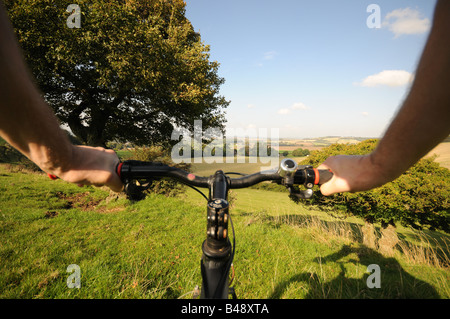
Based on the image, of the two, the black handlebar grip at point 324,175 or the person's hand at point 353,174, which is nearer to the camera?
the person's hand at point 353,174

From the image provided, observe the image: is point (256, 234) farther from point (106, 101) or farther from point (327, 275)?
point (106, 101)

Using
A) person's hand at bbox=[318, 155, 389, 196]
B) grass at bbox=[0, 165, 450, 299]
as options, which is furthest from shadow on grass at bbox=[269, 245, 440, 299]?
person's hand at bbox=[318, 155, 389, 196]

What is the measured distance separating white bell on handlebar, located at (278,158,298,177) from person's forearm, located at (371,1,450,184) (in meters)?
0.55

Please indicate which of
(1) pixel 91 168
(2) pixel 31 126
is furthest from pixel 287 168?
(2) pixel 31 126

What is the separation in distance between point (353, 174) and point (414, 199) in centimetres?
667

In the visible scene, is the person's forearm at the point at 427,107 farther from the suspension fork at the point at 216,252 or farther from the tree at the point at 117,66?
the tree at the point at 117,66

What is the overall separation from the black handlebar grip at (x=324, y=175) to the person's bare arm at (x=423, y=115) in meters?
0.25

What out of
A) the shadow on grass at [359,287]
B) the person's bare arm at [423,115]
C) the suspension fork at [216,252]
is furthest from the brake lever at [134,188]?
the shadow on grass at [359,287]

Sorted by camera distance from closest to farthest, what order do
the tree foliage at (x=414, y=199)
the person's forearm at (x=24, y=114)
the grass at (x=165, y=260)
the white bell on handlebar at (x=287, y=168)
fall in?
the person's forearm at (x=24, y=114) < the white bell on handlebar at (x=287, y=168) < the grass at (x=165, y=260) < the tree foliage at (x=414, y=199)

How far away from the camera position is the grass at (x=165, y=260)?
2740mm

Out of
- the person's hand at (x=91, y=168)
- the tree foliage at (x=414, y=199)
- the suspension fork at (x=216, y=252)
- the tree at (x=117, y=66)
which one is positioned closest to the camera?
the person's hand at (x=91, y=168)

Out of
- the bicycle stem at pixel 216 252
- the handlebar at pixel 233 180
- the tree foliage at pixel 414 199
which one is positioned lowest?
the tree foliage at pixel 414 199

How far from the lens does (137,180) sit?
125 centimetres

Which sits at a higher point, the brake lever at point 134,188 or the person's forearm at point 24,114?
the person's forearm at point 24,114
